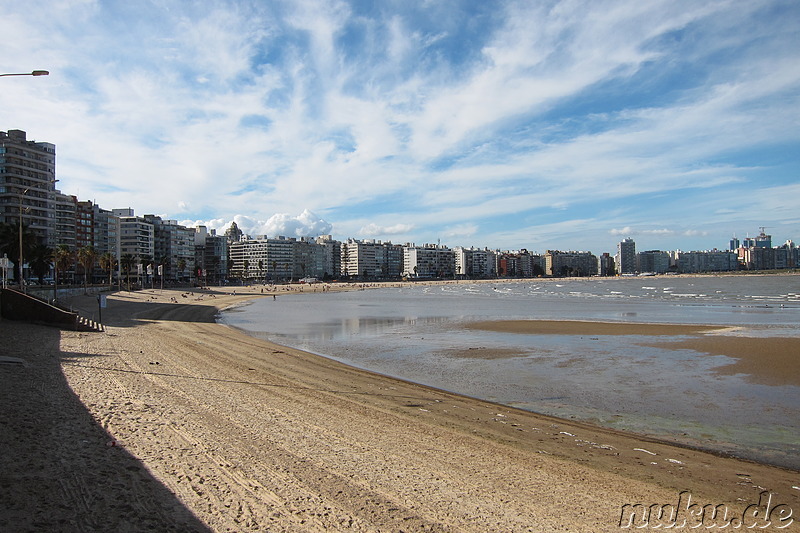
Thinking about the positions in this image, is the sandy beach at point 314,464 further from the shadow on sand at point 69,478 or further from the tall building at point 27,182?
the tall building at point 27,182

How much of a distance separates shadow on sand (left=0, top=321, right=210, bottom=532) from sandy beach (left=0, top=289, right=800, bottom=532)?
2 cm

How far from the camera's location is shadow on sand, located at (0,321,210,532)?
459cm

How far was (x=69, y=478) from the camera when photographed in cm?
549

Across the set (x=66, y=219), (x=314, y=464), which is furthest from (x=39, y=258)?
(x=314, y=464)

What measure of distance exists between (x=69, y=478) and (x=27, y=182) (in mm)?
102906

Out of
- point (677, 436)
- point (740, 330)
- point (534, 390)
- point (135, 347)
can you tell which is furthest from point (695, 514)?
point (740, 330)

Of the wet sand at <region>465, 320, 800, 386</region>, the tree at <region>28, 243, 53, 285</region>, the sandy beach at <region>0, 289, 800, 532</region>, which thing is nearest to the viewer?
the sandy beach at <region>0, 289, 800, 532</region>

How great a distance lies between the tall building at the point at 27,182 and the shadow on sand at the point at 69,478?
89.1 m

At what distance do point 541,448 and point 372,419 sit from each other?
2.95 metres

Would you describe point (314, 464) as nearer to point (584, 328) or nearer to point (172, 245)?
point (584, 328)

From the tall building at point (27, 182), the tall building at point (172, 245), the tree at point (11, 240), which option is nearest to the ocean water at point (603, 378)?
the tree at point (11, 240)

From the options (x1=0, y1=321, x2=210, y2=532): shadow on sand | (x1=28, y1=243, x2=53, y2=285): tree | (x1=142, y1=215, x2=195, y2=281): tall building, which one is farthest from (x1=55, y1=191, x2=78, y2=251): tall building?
(x1=0, y1=321, x2=210, y2=532): shadow on sand

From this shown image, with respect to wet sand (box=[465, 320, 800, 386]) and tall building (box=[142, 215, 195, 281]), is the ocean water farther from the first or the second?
tall building (box=[142, 215, 195, 281])

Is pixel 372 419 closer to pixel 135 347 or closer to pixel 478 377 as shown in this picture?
pixel 478 377
